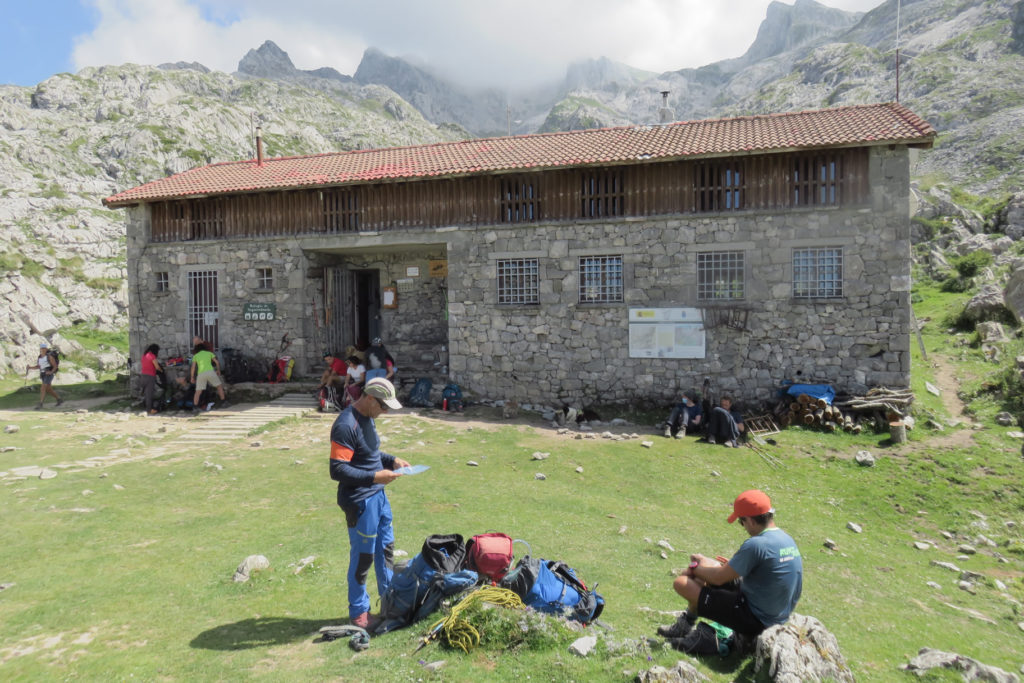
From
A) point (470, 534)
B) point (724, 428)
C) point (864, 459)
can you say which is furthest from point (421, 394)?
point (864, 459)

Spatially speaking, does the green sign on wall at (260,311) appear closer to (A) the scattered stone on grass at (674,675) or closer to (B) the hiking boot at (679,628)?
(B) the hiking boot at (679,628)

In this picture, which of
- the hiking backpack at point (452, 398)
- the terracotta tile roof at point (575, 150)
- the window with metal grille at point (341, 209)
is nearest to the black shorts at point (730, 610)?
the hiking backpack at point (452, 398)

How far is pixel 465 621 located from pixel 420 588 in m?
0.61

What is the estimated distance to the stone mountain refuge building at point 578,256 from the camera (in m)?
12.5

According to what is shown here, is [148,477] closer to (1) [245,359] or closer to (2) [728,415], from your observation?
(1) [245,359]

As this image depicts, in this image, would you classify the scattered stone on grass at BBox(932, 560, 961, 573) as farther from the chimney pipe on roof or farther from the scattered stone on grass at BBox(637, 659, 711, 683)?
the chimney pipe on roof

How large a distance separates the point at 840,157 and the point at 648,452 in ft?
26.2

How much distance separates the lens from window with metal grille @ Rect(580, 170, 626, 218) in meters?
13.8

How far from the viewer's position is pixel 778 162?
42.2ft

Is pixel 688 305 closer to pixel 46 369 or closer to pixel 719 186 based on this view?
pixel 719 186

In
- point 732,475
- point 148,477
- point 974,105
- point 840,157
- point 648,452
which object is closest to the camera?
point 148,477

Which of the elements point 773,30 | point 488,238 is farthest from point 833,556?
point 773,30

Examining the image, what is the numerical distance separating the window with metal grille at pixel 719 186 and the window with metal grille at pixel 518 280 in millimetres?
4216

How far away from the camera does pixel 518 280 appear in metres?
14.4
